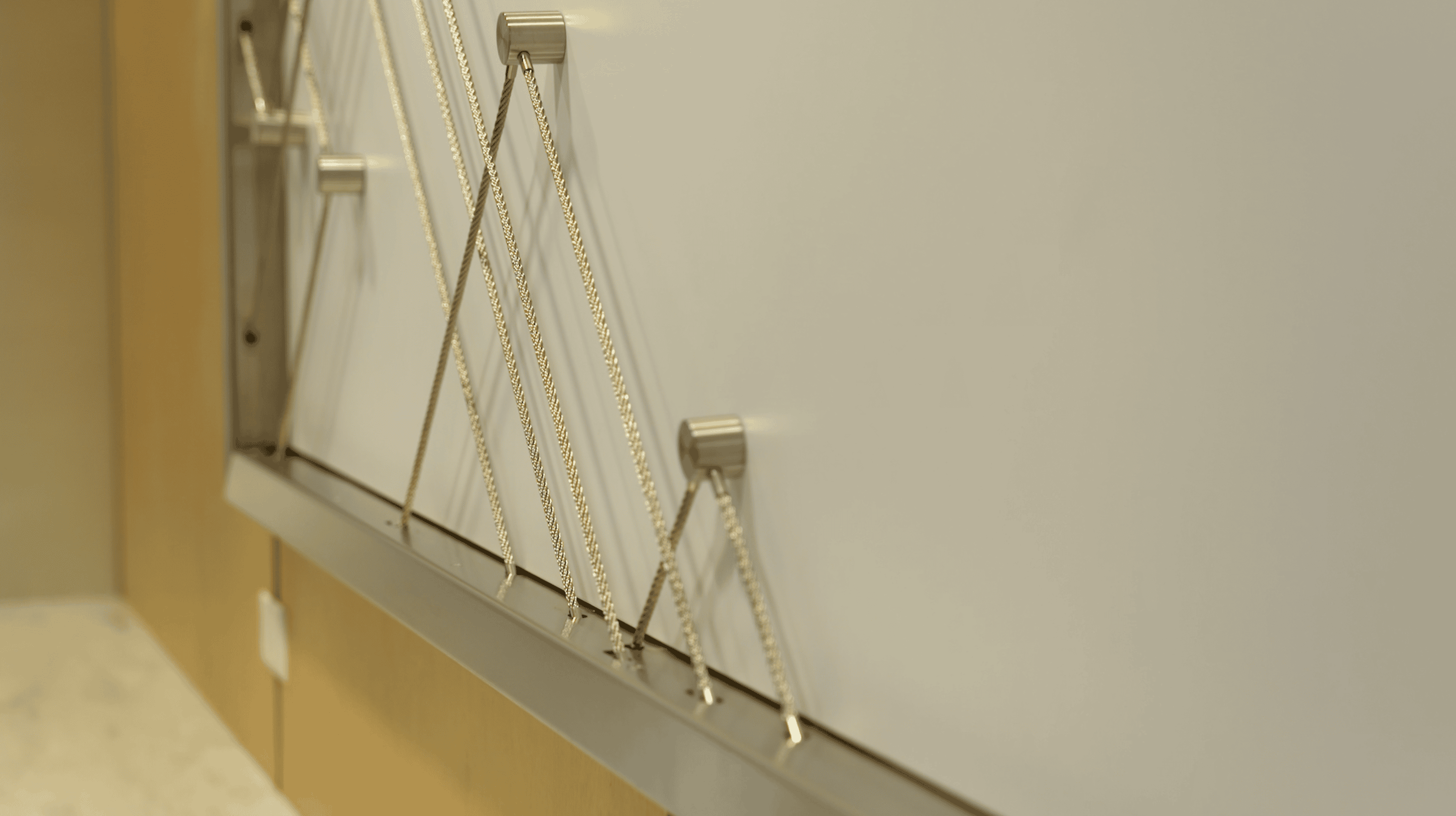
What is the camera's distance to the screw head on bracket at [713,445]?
418 millimetres

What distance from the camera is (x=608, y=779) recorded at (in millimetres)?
512

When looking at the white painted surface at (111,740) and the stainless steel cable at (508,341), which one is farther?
the white painted surface at (111,740)

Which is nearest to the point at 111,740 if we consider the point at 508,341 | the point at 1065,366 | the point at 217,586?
the point at 217,586

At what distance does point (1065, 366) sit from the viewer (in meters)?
0.31

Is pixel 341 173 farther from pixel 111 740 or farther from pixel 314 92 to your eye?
pixel 111 740

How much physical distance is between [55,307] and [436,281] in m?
0.94

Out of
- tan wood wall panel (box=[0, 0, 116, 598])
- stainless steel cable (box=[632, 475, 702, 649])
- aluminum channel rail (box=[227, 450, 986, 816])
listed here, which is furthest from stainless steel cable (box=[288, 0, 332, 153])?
tan wood wall panel (box=[0, 0, 116, 598])

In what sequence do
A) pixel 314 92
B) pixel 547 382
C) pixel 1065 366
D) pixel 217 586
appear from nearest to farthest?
1. pixel 1065 366
2. pixel 547 382
3. pixel 314 92
4. pixel 217 586

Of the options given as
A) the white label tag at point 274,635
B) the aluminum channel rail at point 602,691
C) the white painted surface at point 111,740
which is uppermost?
the aluminum channel rail at point 602,691

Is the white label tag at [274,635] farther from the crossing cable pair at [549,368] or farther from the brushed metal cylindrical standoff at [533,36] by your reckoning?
the brushed metal cylindrical standoff at [533,36]

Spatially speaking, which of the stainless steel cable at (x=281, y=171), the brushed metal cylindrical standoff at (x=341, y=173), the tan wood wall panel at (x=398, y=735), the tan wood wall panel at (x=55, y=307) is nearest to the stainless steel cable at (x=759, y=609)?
the tan wood wall panel at (x=398, y=735)

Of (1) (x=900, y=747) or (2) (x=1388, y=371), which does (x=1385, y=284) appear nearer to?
(2) (x=1388, y=371)

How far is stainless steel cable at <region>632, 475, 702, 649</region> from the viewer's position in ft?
1.40

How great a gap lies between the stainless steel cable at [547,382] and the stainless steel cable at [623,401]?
0.03 metres
